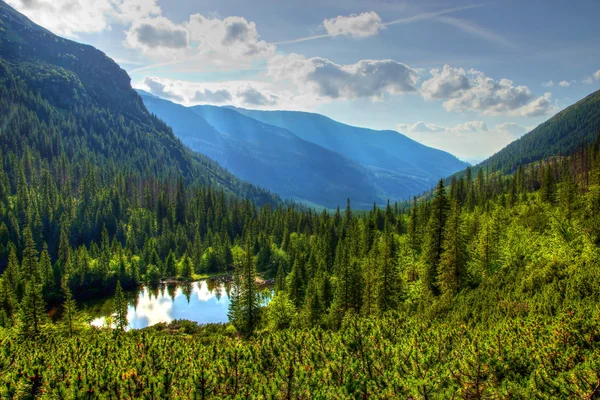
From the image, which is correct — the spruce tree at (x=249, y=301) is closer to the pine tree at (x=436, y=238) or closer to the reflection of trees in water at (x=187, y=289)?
the pine tree at (x=436, y=238)

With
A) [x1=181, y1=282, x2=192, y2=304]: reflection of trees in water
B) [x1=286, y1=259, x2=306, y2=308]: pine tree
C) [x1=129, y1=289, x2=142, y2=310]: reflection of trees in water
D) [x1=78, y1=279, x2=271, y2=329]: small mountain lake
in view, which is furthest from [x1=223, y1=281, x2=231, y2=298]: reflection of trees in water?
[x1=286, y1=259, x2=306, y2=308]: pine tree

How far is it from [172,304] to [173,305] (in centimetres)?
97

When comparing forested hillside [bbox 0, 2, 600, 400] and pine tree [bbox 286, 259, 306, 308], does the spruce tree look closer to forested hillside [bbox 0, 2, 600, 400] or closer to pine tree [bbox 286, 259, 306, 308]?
forested hillside [bbox 0, 2, 600, 400]

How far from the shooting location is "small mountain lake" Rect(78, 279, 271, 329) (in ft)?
237

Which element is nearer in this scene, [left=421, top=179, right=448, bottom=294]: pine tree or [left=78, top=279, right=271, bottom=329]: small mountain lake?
[left=421, top=179, right=448, bottom=294]: pine tree

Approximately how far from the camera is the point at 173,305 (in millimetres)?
82812

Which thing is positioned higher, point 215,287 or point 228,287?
point 228,287

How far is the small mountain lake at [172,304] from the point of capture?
2849 inches

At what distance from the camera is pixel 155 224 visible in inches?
5659

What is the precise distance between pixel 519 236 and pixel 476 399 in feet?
151

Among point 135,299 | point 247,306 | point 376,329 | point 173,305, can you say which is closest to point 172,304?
point 173,305

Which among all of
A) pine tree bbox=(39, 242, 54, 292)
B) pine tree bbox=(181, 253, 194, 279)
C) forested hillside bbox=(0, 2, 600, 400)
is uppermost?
forested hillside bbox=(0, 2, 600, 400)

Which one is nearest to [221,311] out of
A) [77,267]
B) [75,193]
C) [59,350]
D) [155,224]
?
[77,267]

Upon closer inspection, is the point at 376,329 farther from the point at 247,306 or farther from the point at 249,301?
the point at 247,306
